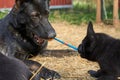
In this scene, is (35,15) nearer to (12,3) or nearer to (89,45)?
(89,45)

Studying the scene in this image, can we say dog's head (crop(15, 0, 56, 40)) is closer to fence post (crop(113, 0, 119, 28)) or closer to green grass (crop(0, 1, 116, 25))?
fence post (crop(113, 0, 119, 28))

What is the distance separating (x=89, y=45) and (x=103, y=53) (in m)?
0.36

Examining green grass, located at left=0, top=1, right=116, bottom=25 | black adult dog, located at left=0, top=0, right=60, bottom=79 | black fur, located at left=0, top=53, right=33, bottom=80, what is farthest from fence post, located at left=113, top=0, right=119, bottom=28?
black fur, located at left=0, top=53, right=33, bottom=80

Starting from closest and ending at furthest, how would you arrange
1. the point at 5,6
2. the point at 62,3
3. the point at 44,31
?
the point at 44,31 < the point at 5,6 < the point at 62,3

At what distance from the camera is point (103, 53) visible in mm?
5344

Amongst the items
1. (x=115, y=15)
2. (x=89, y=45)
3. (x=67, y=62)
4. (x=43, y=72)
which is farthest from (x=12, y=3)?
(x=43, y=72)

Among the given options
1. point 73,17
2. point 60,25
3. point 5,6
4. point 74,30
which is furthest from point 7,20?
point 5,6

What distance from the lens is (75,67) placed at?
19.6ft

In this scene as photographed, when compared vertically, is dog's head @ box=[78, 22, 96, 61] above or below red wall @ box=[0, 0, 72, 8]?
above

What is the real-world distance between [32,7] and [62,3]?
11.1 metres

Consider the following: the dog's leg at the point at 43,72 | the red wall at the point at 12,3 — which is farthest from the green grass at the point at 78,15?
the dog's leg at the point at 43,72

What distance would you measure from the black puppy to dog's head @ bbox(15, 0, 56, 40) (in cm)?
106

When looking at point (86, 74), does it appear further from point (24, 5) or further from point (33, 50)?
point (24, 5)

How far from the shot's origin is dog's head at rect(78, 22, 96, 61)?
18.2 feet
